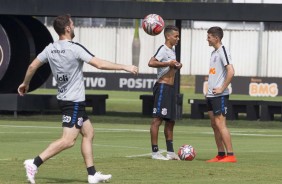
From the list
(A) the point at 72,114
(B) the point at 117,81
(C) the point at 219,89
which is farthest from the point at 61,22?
(B) the point at 117,81

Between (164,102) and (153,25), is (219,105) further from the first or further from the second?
(153,25)

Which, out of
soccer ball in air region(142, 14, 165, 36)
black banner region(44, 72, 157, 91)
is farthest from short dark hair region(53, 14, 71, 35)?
black banner region(44, 72, 157, 91)

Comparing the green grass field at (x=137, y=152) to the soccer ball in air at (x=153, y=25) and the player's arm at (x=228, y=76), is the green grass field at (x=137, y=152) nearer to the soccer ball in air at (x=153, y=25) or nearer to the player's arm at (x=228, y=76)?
the player's arm at (x=228, y=76)

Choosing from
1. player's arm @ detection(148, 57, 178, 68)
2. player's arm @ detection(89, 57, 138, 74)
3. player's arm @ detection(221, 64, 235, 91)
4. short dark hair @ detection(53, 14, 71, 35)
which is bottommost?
player's arm @ detection(221, 64, 235, 91)

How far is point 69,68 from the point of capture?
13195mm

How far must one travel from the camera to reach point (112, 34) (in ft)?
226

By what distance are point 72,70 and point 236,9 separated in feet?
57.6

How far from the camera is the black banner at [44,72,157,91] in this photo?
179ft

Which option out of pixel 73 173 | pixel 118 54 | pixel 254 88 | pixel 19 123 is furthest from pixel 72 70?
pixel 118 54

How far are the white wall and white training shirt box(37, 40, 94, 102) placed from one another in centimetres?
5264

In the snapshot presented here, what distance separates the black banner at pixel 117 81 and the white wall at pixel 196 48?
10666mm

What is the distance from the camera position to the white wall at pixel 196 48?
6612 cm

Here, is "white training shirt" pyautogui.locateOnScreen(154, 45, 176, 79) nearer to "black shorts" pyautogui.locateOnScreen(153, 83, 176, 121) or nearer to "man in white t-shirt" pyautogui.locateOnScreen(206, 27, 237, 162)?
"black shorts" pyautogui.locateOnScreen(153, 83, 176, 121)

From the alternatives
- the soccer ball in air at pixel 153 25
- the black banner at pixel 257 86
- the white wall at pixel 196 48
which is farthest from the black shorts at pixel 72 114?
the white wall at pixel 196 48
